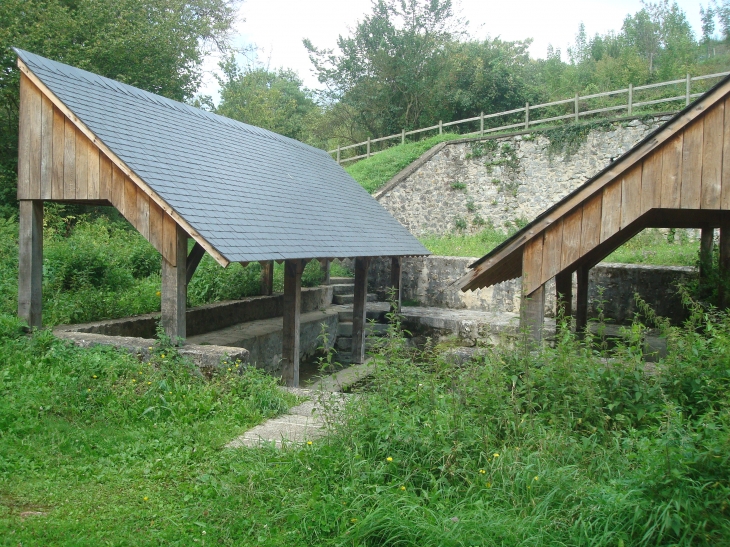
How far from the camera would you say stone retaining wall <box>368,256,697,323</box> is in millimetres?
12250

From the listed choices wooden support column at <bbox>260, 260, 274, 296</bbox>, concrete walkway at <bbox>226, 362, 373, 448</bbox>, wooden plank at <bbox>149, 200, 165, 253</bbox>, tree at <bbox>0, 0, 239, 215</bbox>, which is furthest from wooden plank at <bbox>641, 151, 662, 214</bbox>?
tree at <bbox>0, 0, 239, 215</bbox>

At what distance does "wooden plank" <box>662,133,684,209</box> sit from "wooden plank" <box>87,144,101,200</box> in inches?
236

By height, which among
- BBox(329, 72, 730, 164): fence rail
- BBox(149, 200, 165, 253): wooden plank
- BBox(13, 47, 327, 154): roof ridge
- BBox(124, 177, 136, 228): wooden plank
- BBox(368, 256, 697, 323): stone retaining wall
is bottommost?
BBox(368, 256, 697, 323): stone retaining wall

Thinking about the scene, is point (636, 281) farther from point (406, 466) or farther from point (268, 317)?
point (406, 466)

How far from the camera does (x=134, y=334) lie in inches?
332

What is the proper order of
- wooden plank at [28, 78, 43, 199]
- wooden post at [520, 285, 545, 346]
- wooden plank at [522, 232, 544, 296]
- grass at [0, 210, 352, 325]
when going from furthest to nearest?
grass at [0, 210, 352, 325] < wooden plank at [28, 78, 43, 199] < wooden plank at [522, 232, 544, 296] < wooden post at [520, 285, 545, 346]

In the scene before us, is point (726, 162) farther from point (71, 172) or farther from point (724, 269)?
point (71, 172)

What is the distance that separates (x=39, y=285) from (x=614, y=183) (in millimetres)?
6890

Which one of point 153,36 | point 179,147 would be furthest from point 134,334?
point 153,36

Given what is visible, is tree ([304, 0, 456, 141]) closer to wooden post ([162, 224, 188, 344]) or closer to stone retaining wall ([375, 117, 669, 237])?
stone retaining wall ([375, 117, 669, 237])

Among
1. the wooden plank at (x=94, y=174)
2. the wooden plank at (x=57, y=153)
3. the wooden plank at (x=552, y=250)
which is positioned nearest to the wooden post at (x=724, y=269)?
the wooden plank at (x=552, y=250)

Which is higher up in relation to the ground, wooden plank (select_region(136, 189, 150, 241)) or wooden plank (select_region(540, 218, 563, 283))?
wooden plank (select_region(136, 189, 150, 241))

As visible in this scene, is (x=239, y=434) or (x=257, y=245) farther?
(x=257, y=245)

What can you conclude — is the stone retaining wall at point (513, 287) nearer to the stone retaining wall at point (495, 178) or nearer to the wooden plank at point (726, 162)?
the stone retaining wall at point (495, 178)
